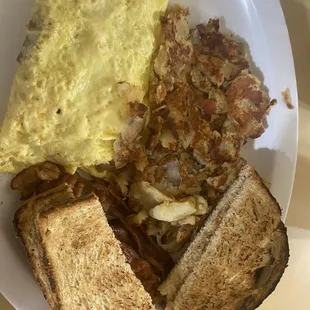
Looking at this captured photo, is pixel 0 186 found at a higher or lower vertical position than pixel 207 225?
lower

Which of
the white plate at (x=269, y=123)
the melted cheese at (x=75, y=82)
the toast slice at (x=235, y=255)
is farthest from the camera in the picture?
the toast slice at (x=235, y=255)

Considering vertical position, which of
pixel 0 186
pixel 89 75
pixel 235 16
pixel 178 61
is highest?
pixel 235 16

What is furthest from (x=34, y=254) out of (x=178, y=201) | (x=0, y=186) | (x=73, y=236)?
(x=178, y=201)

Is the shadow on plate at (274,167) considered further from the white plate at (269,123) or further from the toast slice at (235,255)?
the toast slice at (235,255)

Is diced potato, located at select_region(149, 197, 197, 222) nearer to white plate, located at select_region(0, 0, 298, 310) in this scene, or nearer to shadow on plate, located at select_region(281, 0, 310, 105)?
white plate, located at select_region(0, 0, 298, 310)

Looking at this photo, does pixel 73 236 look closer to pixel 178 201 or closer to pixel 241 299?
pixel 178 201

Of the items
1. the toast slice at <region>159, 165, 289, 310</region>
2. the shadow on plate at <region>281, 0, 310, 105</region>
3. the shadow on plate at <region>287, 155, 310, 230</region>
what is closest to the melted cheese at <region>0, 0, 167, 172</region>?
the toast slice at <region>159, 165, 289, 310</region>

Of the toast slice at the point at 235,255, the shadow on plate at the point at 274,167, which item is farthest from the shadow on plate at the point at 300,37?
the toast slice at the point at 235,255
